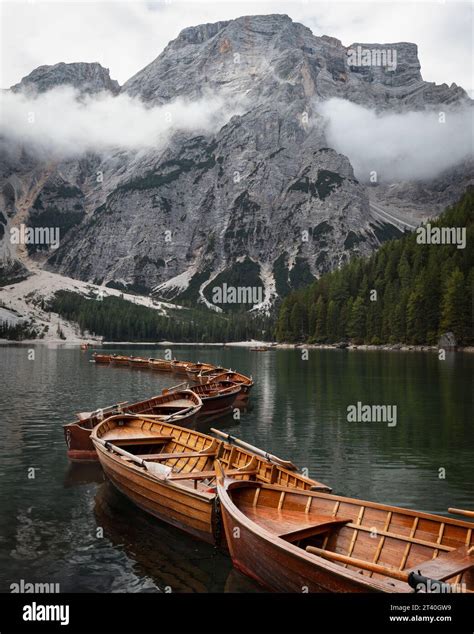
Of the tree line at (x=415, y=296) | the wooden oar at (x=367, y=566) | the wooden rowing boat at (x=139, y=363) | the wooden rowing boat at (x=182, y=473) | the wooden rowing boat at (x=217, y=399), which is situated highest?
the tree line at (x=415, y=296)

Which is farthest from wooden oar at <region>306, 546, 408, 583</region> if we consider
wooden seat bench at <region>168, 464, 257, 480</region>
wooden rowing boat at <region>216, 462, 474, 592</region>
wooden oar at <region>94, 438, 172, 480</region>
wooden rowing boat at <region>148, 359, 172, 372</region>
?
wooden rowing boat at <region>148, 359, 172, 372</region>

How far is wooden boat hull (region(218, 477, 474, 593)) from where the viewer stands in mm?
13227

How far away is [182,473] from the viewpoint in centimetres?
2264

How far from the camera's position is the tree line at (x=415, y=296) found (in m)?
145

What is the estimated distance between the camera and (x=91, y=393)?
68.4 metres

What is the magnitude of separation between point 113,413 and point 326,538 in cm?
2464

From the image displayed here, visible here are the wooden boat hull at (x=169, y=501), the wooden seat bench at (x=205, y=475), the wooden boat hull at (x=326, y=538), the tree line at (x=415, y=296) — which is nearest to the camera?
the wooden boat hull at (x=326, y=538)

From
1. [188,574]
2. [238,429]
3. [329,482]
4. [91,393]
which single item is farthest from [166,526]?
[91,393]

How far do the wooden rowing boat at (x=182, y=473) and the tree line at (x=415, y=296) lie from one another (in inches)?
5198

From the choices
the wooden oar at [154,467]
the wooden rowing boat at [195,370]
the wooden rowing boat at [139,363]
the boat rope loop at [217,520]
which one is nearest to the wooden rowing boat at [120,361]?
the wooden rowing boat at [139,363]

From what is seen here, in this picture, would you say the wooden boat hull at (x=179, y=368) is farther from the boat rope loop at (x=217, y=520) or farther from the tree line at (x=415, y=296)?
the boat rope loop at (x=217, y=520)

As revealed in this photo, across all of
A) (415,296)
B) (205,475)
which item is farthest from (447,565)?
(415,296)
